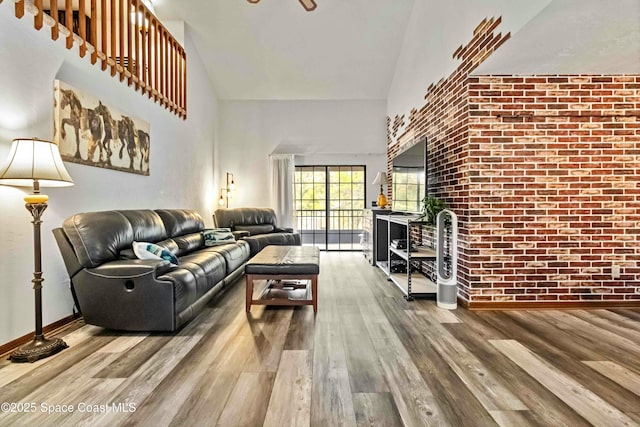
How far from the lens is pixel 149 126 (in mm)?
4402

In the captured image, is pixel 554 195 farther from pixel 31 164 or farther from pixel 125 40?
pixel 125 40

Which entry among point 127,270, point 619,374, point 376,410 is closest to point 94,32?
point 127,270

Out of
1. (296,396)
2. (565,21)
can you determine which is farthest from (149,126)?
(565,21)

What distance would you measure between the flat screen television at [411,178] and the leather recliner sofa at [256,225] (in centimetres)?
206

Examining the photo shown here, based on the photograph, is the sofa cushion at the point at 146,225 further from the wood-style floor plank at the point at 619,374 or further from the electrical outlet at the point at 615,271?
the electrical outlet at the point at 615,271

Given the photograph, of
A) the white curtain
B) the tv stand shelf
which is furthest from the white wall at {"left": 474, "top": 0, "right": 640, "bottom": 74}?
the white curtain

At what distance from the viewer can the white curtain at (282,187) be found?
24.1 ft

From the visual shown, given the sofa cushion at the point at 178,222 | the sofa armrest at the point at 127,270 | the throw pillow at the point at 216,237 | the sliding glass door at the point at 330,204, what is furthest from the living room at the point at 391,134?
the sliding glass door at the point at 330,204

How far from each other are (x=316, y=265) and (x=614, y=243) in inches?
111

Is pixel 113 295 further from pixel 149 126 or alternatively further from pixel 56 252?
pixel 149 126

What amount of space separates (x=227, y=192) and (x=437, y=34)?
193 inches

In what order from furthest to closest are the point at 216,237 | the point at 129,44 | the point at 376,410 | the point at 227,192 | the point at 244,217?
the point at 227,192 → the point at 244,217 → the point at 216,237 → the point at 129,44 → the point at 376,410

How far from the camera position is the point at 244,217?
6469 millimetres

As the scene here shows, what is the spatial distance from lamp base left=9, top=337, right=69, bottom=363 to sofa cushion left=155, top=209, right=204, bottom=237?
1.86m
